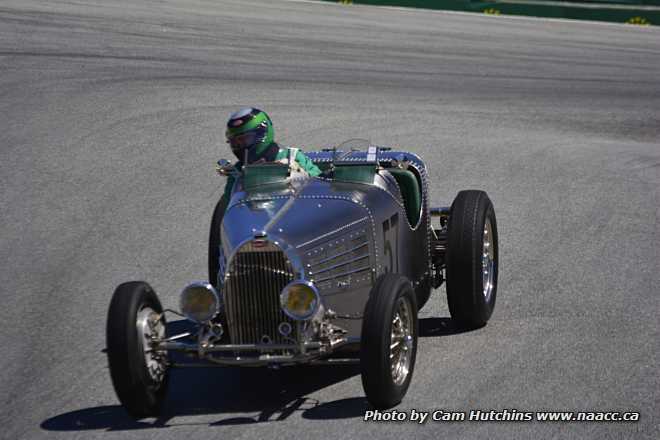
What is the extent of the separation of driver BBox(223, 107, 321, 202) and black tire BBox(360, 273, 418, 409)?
1.62 m

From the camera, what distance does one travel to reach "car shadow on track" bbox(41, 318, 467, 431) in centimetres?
691

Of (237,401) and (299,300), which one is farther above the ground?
(299,300)

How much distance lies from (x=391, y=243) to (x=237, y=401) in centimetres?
150

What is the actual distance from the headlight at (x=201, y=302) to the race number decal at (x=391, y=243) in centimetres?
131

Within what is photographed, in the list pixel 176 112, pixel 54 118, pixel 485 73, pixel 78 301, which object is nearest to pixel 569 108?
pixel 485 73

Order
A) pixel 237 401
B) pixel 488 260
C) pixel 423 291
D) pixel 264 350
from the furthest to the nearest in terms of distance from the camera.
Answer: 1. pixel 488 260
2. pixel 423 291
3. pixel 237 401
4. pixel 264 350

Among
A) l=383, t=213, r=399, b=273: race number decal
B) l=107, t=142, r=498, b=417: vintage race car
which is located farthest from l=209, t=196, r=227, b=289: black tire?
l=383, t=213, r=399, b=273: race number decal

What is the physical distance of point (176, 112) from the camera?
16281mm

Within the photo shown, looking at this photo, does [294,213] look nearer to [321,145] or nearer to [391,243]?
[391,243]

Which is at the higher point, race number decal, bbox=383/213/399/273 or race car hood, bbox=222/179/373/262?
race car hood, bbox=222/179/373/262

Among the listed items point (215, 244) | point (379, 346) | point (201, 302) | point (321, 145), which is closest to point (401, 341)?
point (379, 346)

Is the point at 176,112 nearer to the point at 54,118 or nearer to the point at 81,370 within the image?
the point at 54,118

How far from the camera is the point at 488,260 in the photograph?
9195 millimetres

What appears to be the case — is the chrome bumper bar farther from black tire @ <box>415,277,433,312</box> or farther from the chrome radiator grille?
black tire @ <box>415,277,433,312</box>
